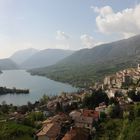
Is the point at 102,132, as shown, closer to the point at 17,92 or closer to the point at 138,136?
the point at 138,136

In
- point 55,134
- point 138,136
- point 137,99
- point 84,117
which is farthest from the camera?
point 137,99

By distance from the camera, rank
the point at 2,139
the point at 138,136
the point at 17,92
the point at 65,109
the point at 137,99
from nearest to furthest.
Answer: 1. the point at 138,136
2. the point at 2,139
3. the point at 137,99
4. the point at 65,109
5. the point at 17,92

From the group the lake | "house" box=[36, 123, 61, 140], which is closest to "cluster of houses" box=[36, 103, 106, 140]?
"house" box=[36, 123, 61, 140]

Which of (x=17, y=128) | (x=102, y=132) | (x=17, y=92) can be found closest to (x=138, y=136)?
(x=102, y=132)

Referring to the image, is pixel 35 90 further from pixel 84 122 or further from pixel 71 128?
pixel 71 128

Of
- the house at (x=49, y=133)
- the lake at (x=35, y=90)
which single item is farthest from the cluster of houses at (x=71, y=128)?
the lake at (x=35, y=90)

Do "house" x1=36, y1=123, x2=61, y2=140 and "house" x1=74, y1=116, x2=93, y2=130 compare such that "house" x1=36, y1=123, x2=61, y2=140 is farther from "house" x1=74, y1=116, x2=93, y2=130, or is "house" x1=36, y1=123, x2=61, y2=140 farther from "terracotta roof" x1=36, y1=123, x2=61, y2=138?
"house" x1=74, y1=116, x2=93, y2=130

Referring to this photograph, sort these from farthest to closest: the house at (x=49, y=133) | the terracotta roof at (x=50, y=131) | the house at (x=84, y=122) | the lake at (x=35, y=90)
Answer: the lake at (x=35, y=90) → the house at (x=84, y=122) → the terracotta roof at (x=50, y=131) → the house at (x=49, y=133)

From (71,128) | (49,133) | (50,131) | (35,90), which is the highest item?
(35,90)

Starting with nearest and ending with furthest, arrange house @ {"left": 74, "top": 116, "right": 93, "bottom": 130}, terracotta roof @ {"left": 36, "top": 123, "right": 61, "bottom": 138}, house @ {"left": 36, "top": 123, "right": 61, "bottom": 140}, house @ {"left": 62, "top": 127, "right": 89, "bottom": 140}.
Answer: house @ {"left": 62, "top": 127, "right": 89, "bottom": 140}
house @ {"left": 36, "top": 123, "right": 61, "bottom": 140}
terracotta roof @ {"left": 36, "top": 123, "right": 61, "bottom": 138}
house @ {"left": 74, "top": 116, "right": 93, "bottom": 130}

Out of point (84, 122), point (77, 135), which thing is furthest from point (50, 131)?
point (84, 122)

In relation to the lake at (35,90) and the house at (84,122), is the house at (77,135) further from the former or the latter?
the lake at (35,90)
